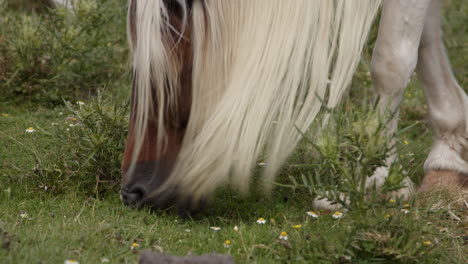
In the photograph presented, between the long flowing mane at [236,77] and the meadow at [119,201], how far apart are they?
0.18 m

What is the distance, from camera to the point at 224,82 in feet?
9.37

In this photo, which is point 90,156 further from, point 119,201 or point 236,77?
point 236,77

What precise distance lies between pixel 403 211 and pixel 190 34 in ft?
3.67

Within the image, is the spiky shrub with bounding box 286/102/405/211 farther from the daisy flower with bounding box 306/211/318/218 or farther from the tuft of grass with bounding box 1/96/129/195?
the tuft of grass with bounding box 1/96/129/195

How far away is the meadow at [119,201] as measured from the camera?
8.16 feet

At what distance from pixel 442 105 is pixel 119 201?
5.74 ft

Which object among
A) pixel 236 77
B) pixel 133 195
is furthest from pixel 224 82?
pixel 133 195

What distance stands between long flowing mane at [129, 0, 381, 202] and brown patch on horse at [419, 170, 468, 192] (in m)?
0.92

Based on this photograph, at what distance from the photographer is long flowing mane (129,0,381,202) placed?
8.96ft

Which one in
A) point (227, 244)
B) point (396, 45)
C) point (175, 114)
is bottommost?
point (227, 244)

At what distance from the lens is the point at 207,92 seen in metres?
2.83

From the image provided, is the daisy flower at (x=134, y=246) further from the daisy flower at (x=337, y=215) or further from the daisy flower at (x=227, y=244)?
the daisy flower at (x=337, y=215)

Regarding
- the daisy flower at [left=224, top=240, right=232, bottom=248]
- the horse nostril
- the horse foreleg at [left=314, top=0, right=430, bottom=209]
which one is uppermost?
the horse foreleg at [left=314, top=0, right=430, bottom=209]

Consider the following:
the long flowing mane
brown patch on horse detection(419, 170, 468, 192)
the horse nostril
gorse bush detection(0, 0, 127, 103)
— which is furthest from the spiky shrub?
gorse bush detection(0, 0, 127, 103)
